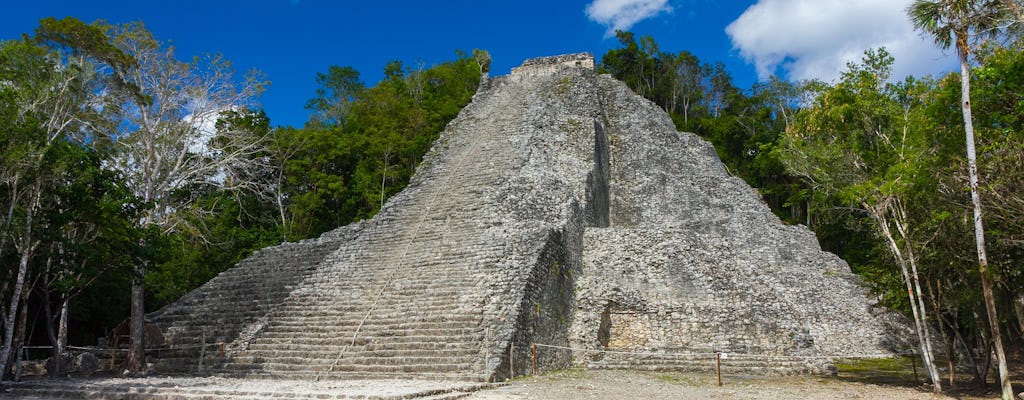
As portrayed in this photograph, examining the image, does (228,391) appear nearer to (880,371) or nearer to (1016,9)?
(1016,9)

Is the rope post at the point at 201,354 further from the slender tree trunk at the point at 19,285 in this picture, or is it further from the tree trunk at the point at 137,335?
the slender tree trunk at the point at 19,285

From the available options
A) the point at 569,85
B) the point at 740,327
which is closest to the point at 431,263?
the point at 740,327

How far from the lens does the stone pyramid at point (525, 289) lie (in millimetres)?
11648

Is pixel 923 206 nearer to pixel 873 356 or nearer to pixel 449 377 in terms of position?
pixel 873 356

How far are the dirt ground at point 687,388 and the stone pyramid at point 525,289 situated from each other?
0.68 meters

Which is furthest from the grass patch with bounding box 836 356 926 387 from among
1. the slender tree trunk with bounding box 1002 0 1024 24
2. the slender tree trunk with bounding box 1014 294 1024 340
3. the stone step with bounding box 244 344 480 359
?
the stone step with bounding box 244 344 480 359

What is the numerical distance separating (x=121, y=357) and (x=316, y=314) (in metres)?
3.83

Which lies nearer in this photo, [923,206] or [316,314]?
[923,206]

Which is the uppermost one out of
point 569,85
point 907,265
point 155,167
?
point 569,85

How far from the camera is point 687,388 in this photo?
32.1 ft

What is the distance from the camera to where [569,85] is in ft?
85.1

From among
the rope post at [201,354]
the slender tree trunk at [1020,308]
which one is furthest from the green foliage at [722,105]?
the rope post at [201,354]

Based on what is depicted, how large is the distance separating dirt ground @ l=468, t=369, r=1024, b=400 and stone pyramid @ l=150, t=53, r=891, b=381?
684mm

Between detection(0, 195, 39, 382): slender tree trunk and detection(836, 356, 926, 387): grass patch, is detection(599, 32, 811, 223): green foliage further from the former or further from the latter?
detection(0, 195, 39, 382): slender tree trunk
